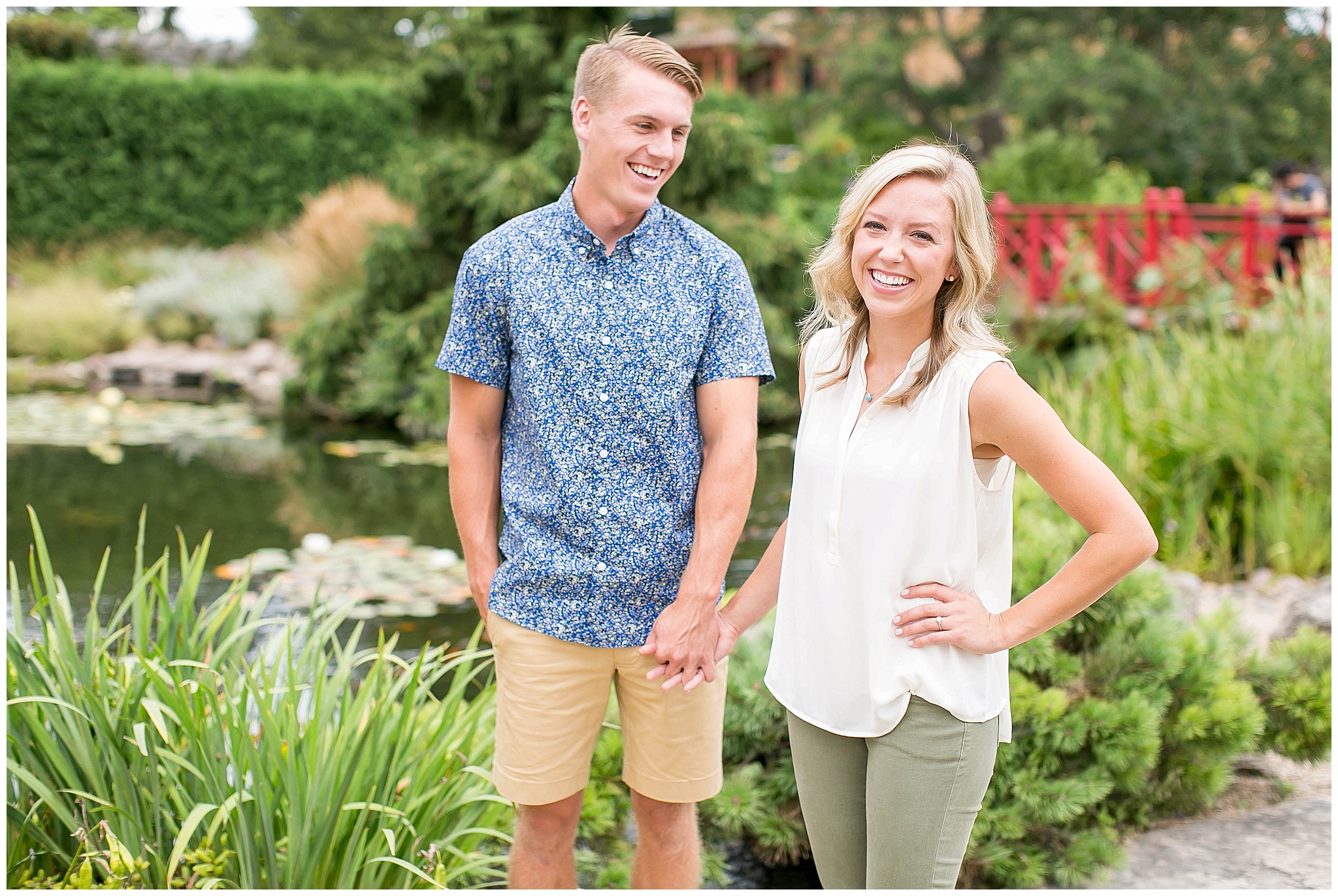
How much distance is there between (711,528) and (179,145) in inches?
557

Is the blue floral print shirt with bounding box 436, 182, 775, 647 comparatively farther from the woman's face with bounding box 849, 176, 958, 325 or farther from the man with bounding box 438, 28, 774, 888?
the woman's face with bounding box 849, 176, 958, 325

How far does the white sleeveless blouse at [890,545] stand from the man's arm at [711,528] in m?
0.22

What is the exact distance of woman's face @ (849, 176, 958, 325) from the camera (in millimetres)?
1461

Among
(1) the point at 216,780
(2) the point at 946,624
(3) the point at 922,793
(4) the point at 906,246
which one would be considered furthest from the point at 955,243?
(1) the point at 216,780

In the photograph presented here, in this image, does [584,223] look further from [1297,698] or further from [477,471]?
[1297,698]

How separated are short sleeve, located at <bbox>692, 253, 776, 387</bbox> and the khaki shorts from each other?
498 millimetres

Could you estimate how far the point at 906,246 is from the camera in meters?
1.46

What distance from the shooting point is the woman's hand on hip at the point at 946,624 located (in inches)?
57.8

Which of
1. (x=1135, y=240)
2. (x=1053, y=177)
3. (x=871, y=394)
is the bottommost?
(x=871, y=394)

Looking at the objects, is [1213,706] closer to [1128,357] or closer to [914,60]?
[1128,357]

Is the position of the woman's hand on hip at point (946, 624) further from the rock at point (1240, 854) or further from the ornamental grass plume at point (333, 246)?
the ornamental grass plume at point (333, 246)

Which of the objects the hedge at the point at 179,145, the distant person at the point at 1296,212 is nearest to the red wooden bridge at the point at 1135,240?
the distant person at the point at 1296,212

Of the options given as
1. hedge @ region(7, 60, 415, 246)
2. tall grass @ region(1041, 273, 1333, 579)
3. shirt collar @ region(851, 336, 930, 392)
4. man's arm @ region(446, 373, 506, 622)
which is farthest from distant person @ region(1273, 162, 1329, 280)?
hedge @ region(7, 60, 415, 246)

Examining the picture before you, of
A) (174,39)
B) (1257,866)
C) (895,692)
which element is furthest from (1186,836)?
(174,39)
